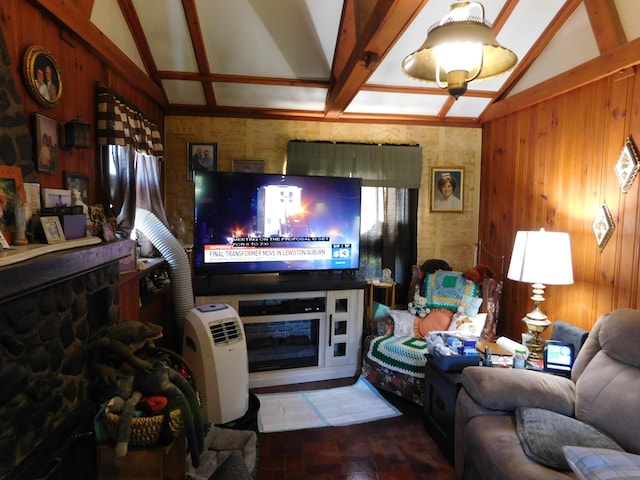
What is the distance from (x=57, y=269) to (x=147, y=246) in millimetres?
1724

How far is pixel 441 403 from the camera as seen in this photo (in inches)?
90.1

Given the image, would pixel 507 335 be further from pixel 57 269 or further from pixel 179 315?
pixel 57 269

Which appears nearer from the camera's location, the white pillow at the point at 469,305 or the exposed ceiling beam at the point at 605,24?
the exposed ceiling beam at the point at 605,24

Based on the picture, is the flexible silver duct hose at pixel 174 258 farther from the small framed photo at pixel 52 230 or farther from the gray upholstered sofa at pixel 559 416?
the gray upholstered sofa at pixel 559 416

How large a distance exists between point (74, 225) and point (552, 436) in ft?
7.32

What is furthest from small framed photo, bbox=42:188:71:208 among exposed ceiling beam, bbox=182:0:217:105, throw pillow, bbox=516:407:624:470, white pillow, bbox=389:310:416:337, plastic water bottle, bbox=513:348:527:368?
plastic water bottle, bbox=513:348:527:368

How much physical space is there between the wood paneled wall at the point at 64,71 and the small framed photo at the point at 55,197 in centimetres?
4

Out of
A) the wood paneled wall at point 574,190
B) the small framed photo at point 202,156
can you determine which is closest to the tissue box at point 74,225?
the small framed photo at point 202,156

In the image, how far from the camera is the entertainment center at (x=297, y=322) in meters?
3.04

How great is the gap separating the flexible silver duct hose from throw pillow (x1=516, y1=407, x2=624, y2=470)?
2.18m

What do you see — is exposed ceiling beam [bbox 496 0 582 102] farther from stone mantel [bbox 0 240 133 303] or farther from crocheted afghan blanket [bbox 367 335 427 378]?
stone mantel [bbox 0 240 133 303]

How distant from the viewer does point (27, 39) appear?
5.28 feet

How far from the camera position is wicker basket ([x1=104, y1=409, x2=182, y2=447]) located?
149cm

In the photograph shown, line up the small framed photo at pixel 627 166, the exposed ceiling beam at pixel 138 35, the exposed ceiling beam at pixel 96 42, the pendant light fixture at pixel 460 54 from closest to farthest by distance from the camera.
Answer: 1. the pendant light fixture at pixel 460 54
2. the exposed ceiling beam at pixel 96 42
3. the small framed photo at pixel 627 166
4. the exposed ceiling beam at pixel 138 35
